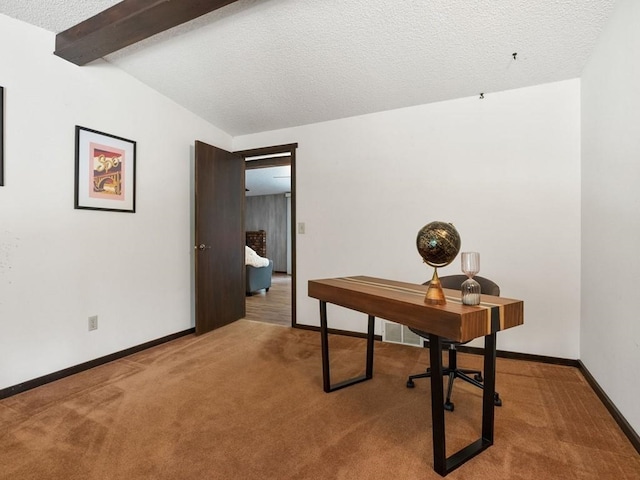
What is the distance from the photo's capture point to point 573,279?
8.42 feet

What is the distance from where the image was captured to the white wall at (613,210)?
1.65m

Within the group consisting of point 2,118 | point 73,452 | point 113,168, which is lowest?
point 73,452

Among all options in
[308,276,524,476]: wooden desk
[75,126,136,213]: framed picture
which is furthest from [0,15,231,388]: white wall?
[308,276,524,476]: wooden desk

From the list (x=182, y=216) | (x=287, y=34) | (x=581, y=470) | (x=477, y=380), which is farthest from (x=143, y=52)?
(x=581, y=470)

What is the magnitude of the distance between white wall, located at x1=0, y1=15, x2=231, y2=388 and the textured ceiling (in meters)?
0.27

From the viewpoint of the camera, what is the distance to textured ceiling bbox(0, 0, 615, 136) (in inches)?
78.4

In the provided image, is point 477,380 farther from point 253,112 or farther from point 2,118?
point 2,118

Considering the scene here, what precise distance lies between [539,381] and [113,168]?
374cm

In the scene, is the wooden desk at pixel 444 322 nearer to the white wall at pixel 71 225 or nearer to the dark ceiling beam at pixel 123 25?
the dark ceiling beam at pixel 123 25

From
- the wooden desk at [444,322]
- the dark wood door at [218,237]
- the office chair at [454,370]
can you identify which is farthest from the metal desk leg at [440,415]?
the dark wood door at [218,237]

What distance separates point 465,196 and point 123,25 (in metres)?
2.85

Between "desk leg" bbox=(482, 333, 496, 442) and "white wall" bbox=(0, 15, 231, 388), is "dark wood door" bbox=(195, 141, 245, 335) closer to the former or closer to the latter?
"white wall" bbox=(0, 15, 231, 388)

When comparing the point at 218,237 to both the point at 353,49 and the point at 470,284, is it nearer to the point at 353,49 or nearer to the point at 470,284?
the point at 353,49

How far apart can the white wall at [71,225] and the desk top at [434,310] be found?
2.03 m
